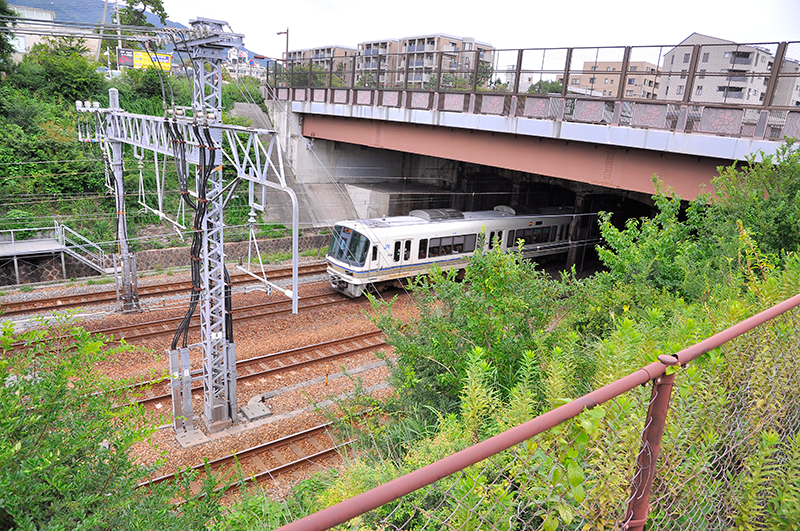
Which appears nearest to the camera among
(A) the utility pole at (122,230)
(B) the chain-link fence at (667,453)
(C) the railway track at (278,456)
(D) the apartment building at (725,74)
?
(B) the chain-link fence at (667,453)

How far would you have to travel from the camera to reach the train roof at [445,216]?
57.5 ft

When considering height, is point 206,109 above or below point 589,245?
above

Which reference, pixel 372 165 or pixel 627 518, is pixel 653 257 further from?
pixel 372 165

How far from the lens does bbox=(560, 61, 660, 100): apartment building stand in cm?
1295

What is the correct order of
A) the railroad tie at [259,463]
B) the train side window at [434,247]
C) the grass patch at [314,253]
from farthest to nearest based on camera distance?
the grass patch at [314,253], the train side window at [434,247], the railroad tie at [259,463]

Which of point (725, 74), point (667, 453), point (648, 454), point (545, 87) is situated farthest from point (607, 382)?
point (545, 87)

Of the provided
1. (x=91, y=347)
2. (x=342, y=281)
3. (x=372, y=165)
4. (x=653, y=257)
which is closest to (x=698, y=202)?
(x=653, y=257)

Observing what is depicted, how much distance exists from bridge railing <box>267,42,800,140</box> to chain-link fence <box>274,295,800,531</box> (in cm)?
1014

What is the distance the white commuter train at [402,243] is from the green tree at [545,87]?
4325mm

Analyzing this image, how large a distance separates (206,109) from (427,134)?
10.6 meters

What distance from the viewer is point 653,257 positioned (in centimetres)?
874

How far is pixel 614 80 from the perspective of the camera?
1340 centimetres

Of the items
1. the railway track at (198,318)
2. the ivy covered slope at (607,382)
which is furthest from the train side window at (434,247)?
the ivy covered slope at (607,382)

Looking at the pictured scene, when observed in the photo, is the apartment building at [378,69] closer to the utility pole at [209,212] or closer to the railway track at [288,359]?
the railway track at [288,359]
